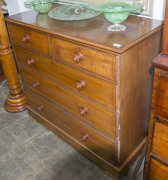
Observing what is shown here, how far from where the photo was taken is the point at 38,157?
221cm

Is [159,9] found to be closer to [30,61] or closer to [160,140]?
[160,140]

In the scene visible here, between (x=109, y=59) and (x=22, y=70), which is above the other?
(x=109, y=59)

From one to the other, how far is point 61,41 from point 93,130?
0.75 metres

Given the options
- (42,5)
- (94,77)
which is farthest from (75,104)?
(42,5)

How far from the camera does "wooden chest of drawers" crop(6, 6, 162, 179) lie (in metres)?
1.44

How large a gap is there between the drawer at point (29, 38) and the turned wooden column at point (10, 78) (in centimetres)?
43

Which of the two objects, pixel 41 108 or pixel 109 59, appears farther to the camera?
pixel 41 108

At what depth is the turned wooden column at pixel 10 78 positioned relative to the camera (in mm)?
2508

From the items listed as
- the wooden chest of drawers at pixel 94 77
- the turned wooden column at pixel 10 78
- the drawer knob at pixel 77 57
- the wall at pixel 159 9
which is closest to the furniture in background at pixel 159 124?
the wooden chest of drawers at pixel 94 77

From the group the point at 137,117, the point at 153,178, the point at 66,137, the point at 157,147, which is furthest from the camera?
the point at 66,137

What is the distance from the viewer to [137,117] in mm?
1832

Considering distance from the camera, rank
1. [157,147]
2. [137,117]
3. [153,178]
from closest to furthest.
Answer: [157,147] → [153,178] → [137,117]

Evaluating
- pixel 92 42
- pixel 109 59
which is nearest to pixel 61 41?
pixel 92 42

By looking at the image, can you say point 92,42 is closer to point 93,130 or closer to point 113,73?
point 113,73
